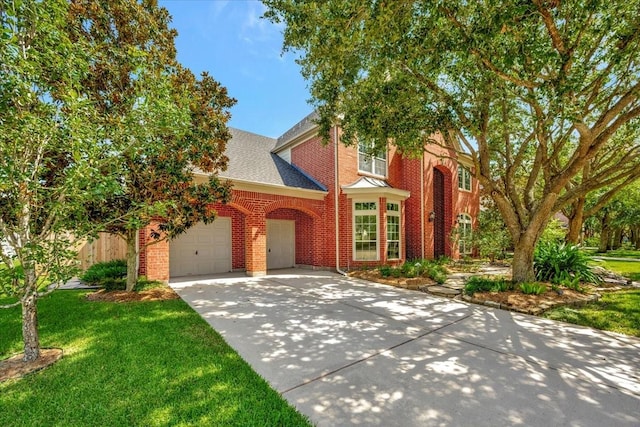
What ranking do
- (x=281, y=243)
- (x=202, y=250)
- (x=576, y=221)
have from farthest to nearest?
(x=281, y=243)
(x=202, y=250)
(x=576, y=221)

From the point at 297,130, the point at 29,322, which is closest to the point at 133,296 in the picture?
the point at 29,322

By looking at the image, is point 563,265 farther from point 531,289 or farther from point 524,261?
point 531,289

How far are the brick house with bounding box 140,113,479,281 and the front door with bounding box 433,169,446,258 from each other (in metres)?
0.60

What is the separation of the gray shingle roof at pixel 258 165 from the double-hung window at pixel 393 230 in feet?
10.1

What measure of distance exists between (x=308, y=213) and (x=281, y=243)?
203 centimetres

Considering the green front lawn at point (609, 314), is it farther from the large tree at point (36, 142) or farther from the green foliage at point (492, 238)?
the large tree at point (36, 142)

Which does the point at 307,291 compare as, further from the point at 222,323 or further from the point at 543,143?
the point at 543,143

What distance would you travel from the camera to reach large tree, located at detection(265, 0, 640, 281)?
466 centimetres

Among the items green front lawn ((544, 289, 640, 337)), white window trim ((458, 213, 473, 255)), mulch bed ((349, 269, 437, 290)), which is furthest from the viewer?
white window trim ((458, 213, 473, 255))

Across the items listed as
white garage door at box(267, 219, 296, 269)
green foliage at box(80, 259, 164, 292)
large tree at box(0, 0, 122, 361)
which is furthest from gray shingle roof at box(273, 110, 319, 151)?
large tree at box(0, 0, 122, 361)

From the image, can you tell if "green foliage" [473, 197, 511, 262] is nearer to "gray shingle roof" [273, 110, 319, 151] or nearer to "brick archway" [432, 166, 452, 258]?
"brick archway" [432, 166, 452, 258]

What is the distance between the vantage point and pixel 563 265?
27.5ft

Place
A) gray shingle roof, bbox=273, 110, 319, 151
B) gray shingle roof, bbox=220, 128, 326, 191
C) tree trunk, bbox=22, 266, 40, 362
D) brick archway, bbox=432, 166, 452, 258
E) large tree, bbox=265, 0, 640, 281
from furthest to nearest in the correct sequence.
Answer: brick archway, bbox=432, 166, 452, 258 < gray shingle roof, bbox=273, 110, 319, 151 < gray shingle roof, bbox=220, 128, 326, 191 < large tree, bbox=265, 0, 640, 281 < tree trunk, bbox=22, 266, 40, 362

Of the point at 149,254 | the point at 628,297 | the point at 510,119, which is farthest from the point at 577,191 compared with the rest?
the point at 149,254
